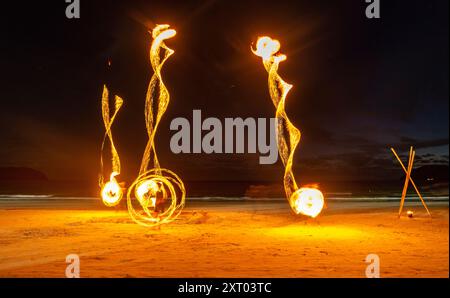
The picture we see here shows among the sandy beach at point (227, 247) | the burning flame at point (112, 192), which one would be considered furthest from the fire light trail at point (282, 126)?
the burning flame at point (112, 192)

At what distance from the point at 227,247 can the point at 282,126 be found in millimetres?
4282

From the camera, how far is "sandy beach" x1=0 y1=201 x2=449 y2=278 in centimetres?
680

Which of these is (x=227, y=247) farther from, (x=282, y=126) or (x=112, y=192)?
(x=112, y=192)

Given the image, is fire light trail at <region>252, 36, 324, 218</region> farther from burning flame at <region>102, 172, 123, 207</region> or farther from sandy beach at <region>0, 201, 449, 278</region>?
burning flame at <region>102, 172, 123, 207</region>

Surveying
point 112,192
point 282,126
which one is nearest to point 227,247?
point 282,126

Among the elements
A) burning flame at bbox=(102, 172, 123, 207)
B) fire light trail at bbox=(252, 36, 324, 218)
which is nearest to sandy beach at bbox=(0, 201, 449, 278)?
fire light trail at bbox=(252, 36, 324, 218)

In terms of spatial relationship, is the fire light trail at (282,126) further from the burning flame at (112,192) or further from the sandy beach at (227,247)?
the burning flame at (112,192)

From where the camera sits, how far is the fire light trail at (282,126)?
461 inches

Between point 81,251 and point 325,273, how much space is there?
4165 mm

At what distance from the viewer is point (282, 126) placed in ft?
39.4

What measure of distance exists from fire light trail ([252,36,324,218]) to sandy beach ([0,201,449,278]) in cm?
54

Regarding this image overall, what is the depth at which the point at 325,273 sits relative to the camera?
6.58m
